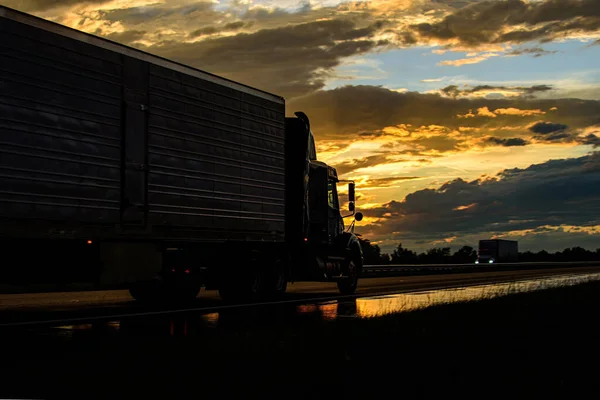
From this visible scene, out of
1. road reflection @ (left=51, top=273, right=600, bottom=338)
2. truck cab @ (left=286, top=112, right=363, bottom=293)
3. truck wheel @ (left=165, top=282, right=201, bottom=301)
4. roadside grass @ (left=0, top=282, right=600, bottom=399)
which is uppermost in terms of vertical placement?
truck cab @ (left=286, top=112, right=363, bottom=293)

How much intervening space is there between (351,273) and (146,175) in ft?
34.7

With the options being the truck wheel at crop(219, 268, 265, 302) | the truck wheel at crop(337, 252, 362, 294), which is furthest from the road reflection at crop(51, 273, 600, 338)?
the truck wheel at crop(337, 252, 362, 294)

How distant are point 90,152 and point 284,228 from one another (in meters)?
7.85

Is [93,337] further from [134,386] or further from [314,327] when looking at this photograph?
[134,386]

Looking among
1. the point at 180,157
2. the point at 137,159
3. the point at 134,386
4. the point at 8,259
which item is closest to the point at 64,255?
the point at 8,259

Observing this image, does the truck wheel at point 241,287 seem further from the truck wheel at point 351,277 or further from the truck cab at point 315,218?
the truck wheel at point 351,277

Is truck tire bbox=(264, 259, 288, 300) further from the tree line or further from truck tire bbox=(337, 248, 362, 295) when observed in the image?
the tree line

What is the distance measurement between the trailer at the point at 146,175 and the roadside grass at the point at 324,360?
6.72 ft

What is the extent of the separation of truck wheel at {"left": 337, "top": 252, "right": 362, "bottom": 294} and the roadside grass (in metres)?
10.7

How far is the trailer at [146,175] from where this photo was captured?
14.6 m

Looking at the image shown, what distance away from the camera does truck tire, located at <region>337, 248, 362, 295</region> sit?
2644 cm

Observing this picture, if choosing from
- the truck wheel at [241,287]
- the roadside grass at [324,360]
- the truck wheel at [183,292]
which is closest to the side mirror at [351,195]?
the truck wheel at [241,287]

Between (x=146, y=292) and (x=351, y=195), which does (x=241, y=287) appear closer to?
(x=146, y=292)

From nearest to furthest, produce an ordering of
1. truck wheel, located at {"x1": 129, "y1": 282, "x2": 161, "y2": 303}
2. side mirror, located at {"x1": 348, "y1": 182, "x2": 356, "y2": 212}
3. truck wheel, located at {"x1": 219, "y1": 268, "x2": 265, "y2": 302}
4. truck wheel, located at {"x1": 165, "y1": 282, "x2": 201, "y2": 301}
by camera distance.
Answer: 1. truck wheel, located at {"x1": 165, "y1": 282, "x2": 201, "y2": 301}
2. truck wheel, located at {"x1": 129, "y1": 282, "x2": 161, "y2": 303}
3. truck wheel, located at {"x1": 219, "y1": 268, "x2": 265, "y2": 302}
4. side mirror, located at {"x1": 348, "y1": 182, "x2": 356, "y2": 212}
